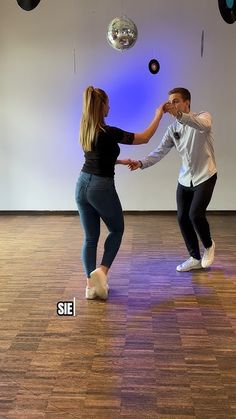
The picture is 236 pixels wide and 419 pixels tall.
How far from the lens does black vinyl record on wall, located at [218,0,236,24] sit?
5422 mm

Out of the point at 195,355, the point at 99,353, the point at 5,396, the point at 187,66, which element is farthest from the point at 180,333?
the point at 187,66

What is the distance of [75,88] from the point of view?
5957mm

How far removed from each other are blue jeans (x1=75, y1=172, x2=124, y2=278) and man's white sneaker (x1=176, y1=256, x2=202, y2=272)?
81 centimetres

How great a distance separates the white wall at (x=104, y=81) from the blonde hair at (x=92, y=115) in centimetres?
305

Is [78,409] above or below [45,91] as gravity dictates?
below

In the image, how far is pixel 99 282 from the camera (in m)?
3.12

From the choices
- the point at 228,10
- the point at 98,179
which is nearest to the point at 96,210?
the point at 98,179

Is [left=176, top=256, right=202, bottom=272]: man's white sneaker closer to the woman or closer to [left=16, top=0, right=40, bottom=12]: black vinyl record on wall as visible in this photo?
the woman

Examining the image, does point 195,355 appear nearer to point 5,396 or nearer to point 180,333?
point 180,333

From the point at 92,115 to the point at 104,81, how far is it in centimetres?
319

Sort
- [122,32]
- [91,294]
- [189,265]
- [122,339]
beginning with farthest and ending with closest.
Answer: [122,32]
[189,265]
[91,294]
[122,339]

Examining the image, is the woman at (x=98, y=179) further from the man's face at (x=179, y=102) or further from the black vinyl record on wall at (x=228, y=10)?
the black vinyl record on wall at (x=228, y=10)

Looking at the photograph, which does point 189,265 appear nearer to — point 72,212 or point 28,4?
point 72,212

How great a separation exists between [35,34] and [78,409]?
5.05 meters
